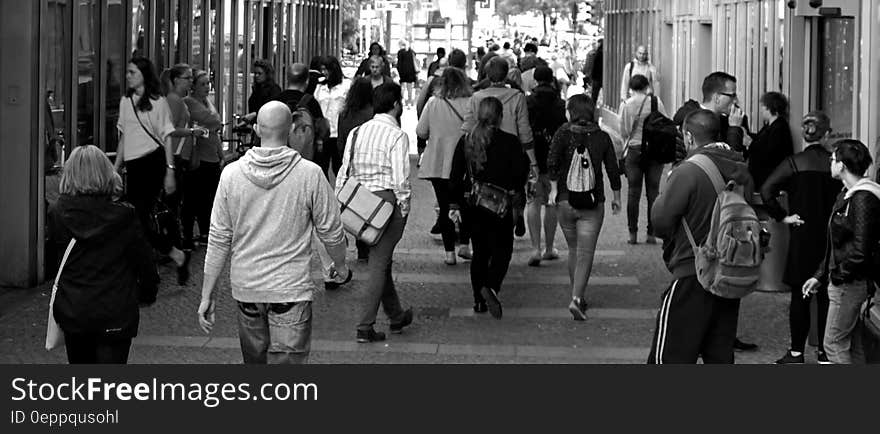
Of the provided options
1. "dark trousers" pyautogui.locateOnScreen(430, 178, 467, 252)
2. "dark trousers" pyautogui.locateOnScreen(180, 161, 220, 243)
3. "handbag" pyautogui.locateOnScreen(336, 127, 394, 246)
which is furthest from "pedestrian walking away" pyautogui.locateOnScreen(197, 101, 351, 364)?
"dark trousers" pyautogui.locateOnScreen(180, 161, 220, 243)

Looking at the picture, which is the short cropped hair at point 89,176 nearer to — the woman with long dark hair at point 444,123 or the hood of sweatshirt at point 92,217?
the hood of sweatshirt at point 92,217

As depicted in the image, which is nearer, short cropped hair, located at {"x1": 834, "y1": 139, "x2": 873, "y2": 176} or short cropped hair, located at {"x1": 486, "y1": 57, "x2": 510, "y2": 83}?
short cropped hair, located at {"x1": 834, "y1": 139, "x2": 873, "y2": 176}

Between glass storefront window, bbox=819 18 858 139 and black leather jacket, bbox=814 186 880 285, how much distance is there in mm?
3860

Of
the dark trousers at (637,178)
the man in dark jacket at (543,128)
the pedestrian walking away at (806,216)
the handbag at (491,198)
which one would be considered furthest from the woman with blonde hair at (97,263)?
the dark trousers at (637,178)

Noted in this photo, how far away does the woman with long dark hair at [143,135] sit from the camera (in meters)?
13.3

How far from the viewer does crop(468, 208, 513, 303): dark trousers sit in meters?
11.7

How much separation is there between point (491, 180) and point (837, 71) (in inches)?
142

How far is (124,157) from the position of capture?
1327cm

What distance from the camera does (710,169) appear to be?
25.8ft

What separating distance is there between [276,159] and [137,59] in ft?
20.2

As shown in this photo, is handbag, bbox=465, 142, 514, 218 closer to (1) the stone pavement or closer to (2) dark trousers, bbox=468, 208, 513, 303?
(2) dark trousers, bbox=468, 208, 513, 303

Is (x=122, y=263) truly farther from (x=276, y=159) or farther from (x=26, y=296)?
(x=26, y=296)

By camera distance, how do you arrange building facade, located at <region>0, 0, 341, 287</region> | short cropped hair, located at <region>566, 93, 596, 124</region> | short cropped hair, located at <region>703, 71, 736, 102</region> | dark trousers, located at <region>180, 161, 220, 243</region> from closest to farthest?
short cropped hair, located at <region>703, 71, 736, 102</region> → short cropped hair, located at <region>566, 93, 596, 124</region> → building facade, located at <region>0, 0, 341, 287</region> → dark trousers, located at <region>180, 161, 220, 243</region>
